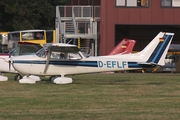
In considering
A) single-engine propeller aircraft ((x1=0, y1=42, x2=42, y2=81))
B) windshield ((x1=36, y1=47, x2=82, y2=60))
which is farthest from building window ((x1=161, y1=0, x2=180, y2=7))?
windshield ((x1=36, y1=47, x2=82, y2=60))

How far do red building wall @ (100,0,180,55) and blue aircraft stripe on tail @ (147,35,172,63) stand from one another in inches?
743

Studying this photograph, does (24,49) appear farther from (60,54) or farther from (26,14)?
(26,14)

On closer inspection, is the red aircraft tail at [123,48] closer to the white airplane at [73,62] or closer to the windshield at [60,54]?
the white airplane at [73,62]

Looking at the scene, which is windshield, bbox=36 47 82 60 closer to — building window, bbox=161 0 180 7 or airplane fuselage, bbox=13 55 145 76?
airplane fuselage, bbox=13 55 145 76

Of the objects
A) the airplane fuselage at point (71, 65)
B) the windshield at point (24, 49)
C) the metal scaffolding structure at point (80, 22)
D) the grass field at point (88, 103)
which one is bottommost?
the grass field at point (88, 103)

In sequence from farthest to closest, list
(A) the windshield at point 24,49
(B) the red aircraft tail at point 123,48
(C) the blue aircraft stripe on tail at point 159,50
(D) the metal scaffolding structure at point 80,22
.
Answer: (D) the metal scaffolding structure at point 80,22
(B) the red aircraft tail at point 123,48
(A) the windshield at point 24,49
(C) the blue aircraft stripe on tail at point 159,50

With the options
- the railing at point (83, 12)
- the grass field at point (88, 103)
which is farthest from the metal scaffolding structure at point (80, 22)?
the grass field at point (88, 103)

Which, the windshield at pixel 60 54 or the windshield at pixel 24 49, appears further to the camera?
the windshield at pixel 24 49

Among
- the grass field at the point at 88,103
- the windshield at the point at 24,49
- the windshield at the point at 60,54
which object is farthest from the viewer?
the windshield at the point at 24,49

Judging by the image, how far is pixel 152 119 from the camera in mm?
10516

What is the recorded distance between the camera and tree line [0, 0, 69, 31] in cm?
6081

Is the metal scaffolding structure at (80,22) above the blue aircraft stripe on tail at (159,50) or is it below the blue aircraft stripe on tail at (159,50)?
above

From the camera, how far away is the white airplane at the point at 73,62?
19906 millimetres

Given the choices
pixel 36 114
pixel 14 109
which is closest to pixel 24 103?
pixel 14 109
